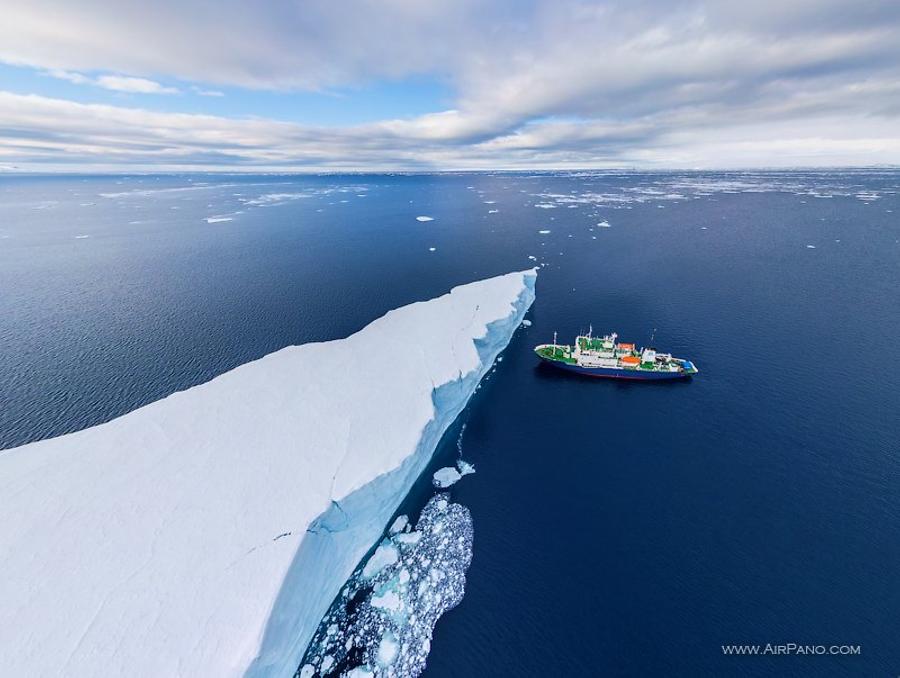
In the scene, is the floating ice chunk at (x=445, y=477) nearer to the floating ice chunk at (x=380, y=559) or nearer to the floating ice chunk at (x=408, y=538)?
the floating ice chunk at (x=408, y=538)

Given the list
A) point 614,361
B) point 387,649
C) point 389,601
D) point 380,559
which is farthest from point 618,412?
point 387,649

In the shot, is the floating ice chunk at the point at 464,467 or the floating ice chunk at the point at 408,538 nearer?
the floating ice chunk at the point at 408,538

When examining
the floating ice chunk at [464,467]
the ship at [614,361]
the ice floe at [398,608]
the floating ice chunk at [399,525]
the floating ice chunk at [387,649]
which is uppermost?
the ship at [614,361]

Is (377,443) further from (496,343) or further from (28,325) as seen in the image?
(28,325)

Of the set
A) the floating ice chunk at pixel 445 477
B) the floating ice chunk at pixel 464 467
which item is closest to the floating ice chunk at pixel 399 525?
the floating ice chunk at pixel 445 477

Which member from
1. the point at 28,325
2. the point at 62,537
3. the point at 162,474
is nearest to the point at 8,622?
the point at 62,537

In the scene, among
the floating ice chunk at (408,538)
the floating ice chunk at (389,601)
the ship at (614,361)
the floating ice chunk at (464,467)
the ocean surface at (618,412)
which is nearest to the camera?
the ocean surface at (618,412)

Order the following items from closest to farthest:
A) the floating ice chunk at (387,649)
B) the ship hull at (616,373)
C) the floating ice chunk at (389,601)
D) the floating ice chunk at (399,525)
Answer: the floating ice chunk at (387,649)
the floating ice chunk at (389,601)
the floating ice chunk at (399,525)
the ship hull at (616,373)

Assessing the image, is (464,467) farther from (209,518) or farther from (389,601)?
(209,518)
